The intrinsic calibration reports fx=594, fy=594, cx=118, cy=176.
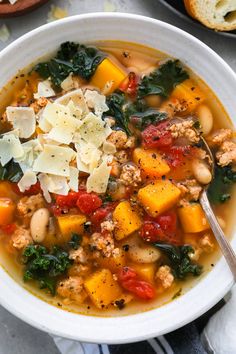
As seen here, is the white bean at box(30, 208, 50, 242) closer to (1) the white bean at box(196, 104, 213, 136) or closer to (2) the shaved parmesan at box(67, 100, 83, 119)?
(2) the shaved parmesan at box(67, 100, 83, 119)

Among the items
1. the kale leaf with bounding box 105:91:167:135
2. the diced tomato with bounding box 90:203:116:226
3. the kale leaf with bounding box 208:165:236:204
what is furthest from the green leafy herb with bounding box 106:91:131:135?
the kale leaf with bounding box 208:165:236:204

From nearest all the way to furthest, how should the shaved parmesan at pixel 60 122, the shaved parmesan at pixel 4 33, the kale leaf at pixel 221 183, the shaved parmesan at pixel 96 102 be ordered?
the shaved parmesan at pixel 60 122
the shaved parmesan at pixel 96 102
the kale leaf at pixel 221 183
the shaved parmesan at pixel 4 33

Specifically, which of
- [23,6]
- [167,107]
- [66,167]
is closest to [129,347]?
[66,167]

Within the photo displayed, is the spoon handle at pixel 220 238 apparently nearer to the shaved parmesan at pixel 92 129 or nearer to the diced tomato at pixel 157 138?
the diced tomato at pixel 157 138

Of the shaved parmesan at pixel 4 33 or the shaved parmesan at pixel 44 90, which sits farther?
the shaved parmesan at pixel 4 33

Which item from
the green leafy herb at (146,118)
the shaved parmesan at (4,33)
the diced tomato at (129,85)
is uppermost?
the shaved parmesan at (4,33)

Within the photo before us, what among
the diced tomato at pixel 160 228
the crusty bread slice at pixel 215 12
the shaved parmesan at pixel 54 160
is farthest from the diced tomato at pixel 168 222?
the crusty bread slice at pixel 215 12
